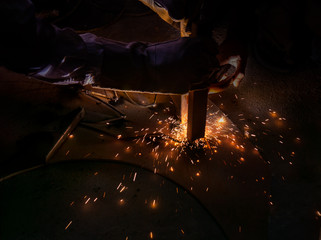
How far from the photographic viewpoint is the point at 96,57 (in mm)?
1467

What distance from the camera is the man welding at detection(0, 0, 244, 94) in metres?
1.31

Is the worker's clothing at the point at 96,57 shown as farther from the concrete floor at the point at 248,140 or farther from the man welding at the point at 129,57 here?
the concrete floor at the point at 248,140

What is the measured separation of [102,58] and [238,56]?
101cm

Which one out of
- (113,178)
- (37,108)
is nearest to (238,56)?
(113,178)

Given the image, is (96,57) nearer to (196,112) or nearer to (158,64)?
(158,64)

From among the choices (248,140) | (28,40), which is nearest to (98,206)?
(28,40)

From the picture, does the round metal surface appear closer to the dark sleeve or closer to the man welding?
the man welding

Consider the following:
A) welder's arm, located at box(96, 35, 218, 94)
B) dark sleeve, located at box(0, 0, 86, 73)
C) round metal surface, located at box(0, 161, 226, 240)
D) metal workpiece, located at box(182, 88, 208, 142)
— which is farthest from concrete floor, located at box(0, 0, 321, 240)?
dark sleeve, located at box(0, 0, 86, 73)

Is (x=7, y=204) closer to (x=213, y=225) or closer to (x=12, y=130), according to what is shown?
(x=12, y=130)

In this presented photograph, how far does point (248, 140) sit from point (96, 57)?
1.82m

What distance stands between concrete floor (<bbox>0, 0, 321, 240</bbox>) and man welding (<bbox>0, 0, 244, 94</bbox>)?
932mm

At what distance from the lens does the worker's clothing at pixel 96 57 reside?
3.96ft

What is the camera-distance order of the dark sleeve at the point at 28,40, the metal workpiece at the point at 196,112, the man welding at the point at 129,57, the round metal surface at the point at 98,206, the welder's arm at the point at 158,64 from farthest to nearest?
1. the metal workpiece at the point at 196,112
2. the round metal surface at the point at 98,206
3. the welder's arm at the point at 158,64
4. the man welding at the point at 129,57
5. the dark sleeve at the point at 28,40

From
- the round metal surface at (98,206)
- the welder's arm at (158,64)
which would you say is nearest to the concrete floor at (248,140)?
the round metal surface at (98,206)
